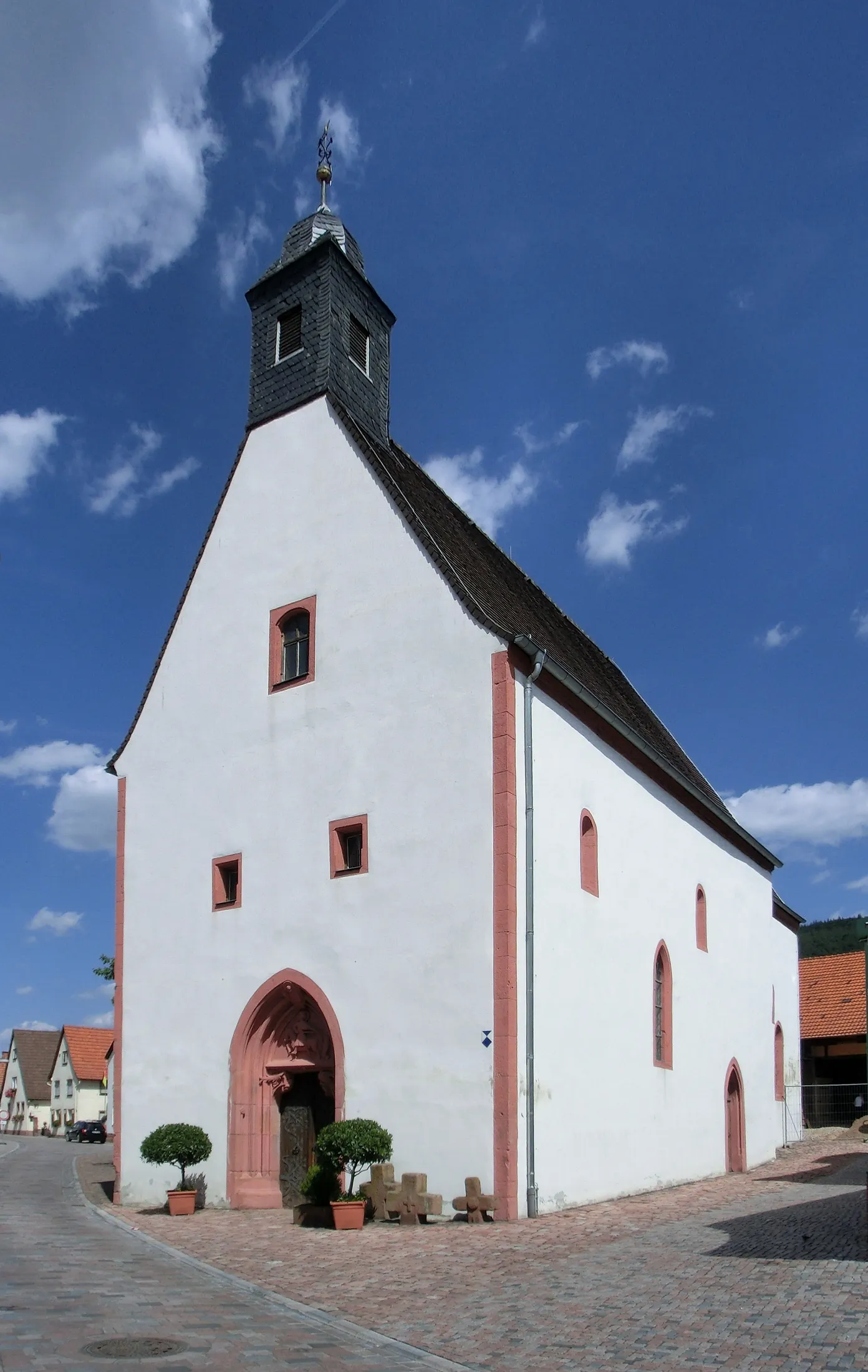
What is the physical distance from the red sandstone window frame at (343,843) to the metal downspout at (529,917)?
2308 mm

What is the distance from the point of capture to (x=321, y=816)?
57.6ft

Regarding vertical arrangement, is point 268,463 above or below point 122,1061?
above

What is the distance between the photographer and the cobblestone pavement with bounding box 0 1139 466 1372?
24.2ft

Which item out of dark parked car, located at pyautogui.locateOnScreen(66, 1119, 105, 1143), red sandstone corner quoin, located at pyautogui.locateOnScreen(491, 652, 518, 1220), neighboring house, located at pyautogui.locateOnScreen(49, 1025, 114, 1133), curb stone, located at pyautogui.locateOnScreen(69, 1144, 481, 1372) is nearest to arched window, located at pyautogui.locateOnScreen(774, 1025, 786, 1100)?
red sandstone corner quoin, located at pyautogui.locateOnScreen(491, 652, 518, 1220)

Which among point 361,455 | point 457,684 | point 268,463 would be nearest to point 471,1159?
point 457,684

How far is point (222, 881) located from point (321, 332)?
880 centimetres

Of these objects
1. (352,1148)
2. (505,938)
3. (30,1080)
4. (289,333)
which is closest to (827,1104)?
(505,938)

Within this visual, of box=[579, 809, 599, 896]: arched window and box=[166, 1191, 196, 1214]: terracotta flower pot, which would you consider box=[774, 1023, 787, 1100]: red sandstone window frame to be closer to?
box=[579, 809, 599, 896]: arched window

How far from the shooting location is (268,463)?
20.3 meters

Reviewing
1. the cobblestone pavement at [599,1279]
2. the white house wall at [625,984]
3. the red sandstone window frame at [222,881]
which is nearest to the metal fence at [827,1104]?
the white house wall at [625,984]

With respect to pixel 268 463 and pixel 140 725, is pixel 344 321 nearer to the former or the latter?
pixel 268 463

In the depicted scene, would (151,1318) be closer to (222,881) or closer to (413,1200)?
(413,1200)

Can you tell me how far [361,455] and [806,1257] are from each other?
12160mm

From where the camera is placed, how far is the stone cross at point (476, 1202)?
1423 cm
